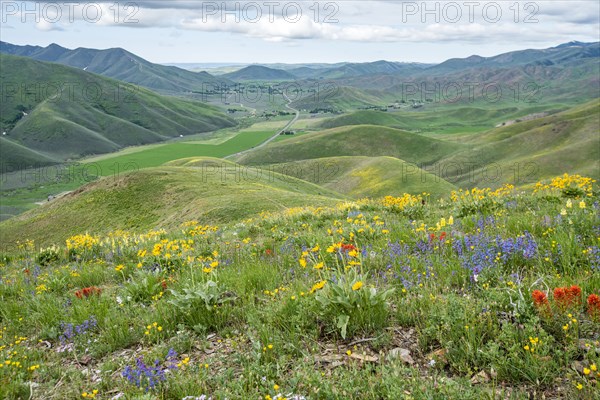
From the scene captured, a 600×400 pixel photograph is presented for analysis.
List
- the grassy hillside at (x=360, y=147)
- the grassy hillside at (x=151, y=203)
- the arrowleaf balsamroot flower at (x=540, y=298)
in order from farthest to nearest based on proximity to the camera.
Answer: the grassy hillside at (x=360, y=147) < the grassy hillside at (x=151, y=203) < the arrowleaf balsamroot flower at (x=540, y=298)

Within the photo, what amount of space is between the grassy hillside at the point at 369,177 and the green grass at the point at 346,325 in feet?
255

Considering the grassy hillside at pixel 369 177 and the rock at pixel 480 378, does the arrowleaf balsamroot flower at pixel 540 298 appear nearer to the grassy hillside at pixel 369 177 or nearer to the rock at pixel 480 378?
the rock at pixel 480 378

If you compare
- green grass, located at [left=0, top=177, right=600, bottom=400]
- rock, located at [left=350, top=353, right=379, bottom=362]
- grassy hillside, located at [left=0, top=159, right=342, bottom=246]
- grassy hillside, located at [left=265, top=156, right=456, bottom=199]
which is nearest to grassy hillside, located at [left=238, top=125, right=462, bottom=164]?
grassy hillside, located at [left=265, top=156, right=456, bottom=199]

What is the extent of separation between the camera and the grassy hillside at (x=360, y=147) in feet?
555

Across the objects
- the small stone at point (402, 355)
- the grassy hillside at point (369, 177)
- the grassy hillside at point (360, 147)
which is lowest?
the grassy hillside at point (369, 177)

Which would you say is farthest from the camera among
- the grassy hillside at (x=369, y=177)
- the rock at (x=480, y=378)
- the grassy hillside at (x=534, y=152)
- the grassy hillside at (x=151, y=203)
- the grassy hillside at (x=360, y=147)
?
the grassy hillside at (x=360, y=147)

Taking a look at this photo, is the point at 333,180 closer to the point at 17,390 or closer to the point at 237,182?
the point at 237,182

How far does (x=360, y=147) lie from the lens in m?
174

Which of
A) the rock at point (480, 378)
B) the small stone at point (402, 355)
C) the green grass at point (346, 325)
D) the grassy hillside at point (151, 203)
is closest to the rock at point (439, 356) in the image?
the green grass at point (346, 325)

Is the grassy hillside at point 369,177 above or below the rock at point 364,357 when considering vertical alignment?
below

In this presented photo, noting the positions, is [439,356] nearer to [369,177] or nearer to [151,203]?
[151,203]

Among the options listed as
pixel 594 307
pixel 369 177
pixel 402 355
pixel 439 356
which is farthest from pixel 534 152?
pixel 402 355

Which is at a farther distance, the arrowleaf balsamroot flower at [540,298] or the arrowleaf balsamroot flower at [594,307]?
the arrowleaf balsamroot flower at [540,298]

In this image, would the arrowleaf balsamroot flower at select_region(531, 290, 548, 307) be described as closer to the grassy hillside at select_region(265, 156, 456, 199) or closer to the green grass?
the green grass
